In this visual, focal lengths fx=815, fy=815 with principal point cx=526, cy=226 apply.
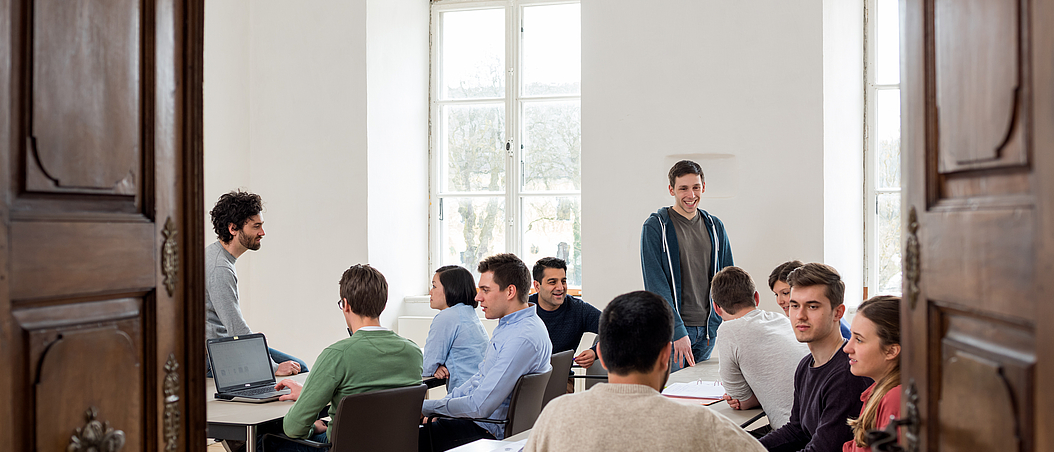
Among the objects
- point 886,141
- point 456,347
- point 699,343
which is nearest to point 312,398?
point 456,347

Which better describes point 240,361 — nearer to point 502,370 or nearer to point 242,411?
point 242,411

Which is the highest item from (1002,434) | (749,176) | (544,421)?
(749,176)

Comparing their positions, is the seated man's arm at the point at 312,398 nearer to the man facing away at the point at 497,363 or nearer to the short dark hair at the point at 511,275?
the man facing away at the point at 497,363

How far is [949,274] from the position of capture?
1.27 m

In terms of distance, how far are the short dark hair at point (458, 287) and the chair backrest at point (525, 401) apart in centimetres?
69

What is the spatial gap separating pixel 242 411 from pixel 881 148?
4.42 m

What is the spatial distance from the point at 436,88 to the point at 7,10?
5174 mm

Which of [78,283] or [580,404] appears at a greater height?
[78,283]

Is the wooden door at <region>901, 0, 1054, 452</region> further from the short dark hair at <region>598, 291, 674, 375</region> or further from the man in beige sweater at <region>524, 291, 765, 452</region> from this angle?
the short dark hair at <region>598, 291, 674, 375</region>

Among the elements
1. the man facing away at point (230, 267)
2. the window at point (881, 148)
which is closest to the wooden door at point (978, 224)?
the man facing away at point (230, 267)

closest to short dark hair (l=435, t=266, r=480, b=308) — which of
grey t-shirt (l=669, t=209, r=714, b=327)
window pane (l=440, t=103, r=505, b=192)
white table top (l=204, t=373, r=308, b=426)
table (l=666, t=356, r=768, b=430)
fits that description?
white table top (l=204, t=373, r=308, b=426)

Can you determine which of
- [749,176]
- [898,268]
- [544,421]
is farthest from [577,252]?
[544,421]

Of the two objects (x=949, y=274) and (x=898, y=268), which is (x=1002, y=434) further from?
(x=898, y=268)

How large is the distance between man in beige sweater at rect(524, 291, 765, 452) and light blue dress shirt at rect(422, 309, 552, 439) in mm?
1406
